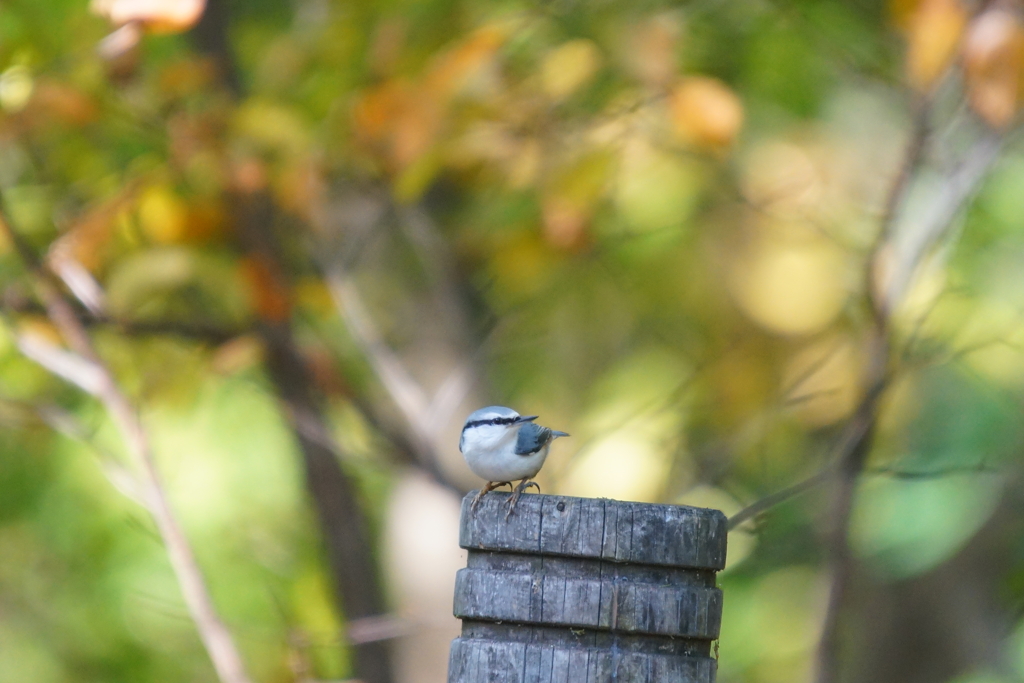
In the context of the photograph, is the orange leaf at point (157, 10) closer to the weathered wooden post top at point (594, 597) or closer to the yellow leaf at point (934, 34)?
the weathered wooden post top at point (594, 597)

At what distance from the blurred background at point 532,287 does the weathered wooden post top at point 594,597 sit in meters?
1.47

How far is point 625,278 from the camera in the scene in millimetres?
5621

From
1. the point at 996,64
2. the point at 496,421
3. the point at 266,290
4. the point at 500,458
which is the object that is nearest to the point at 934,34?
the point at 996,64

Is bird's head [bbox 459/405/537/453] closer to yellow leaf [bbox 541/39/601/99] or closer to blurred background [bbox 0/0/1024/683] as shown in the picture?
blurred background [bbox 0/0/1024/683]

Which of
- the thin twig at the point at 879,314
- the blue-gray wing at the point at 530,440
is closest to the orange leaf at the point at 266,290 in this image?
the blue-gray wing at the point at 530,440

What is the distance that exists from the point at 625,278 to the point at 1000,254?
1.96 meters

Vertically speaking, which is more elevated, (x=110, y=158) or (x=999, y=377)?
(x=110, y=158)

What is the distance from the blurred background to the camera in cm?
351

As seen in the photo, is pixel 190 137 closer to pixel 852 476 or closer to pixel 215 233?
pixel 215 233

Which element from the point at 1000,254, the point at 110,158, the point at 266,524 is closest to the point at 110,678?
the point at 266,524

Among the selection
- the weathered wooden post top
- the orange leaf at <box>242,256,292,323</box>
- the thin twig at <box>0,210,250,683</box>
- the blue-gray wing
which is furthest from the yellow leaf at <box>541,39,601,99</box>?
the weathered wooden post top

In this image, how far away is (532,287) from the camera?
4.40m

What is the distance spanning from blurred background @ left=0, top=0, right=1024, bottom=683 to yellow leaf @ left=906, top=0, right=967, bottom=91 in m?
0.01

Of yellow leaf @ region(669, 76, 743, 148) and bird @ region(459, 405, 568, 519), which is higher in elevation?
yellow leaf @ region(669, 76, 743, 148)
